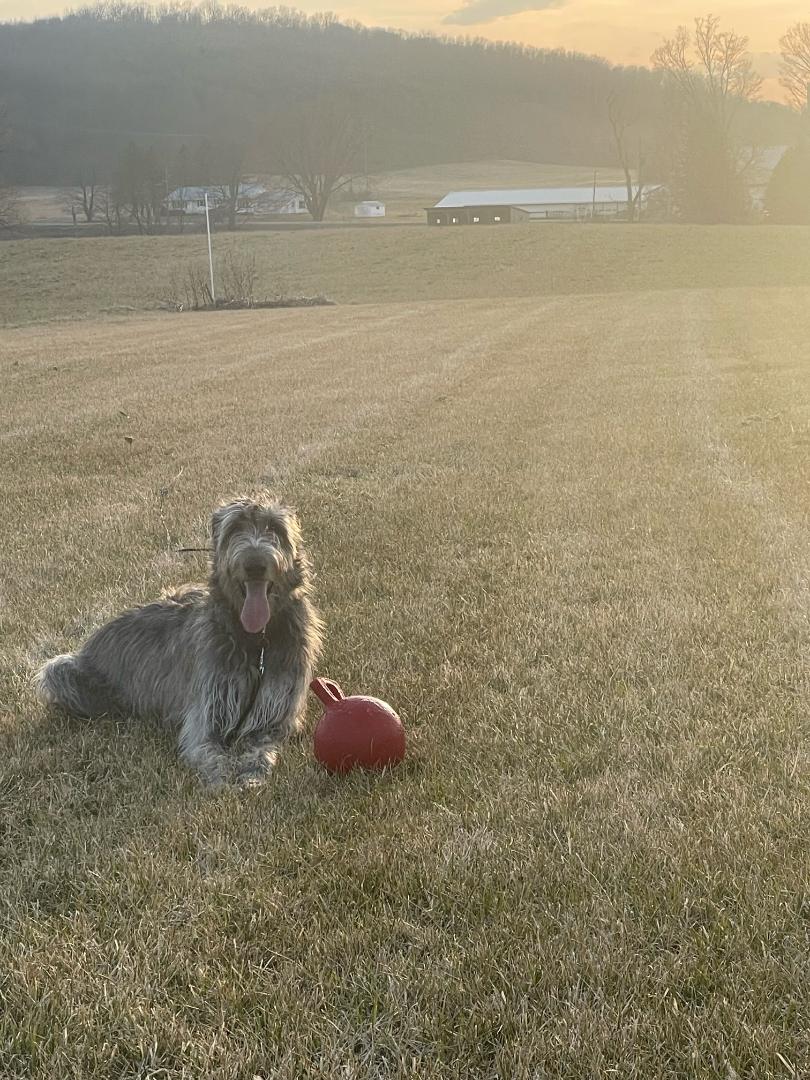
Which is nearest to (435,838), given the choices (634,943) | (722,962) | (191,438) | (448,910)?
(448,910)

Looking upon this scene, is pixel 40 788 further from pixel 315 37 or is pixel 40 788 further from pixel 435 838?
pixel 315 37

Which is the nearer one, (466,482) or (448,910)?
(448,910)

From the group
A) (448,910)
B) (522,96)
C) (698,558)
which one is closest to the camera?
(448,910)

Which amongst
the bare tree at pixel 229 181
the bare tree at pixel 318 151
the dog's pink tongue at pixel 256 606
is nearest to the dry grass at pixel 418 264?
the bare tree at pixel 229 181

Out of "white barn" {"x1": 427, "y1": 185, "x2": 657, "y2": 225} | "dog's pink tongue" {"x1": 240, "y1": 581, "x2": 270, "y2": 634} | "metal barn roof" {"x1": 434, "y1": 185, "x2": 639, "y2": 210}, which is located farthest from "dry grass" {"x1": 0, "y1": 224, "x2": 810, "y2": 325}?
"dog's pink tongue" {"x1": 240, "y1": 581, "x2": 270, "y2": 634}

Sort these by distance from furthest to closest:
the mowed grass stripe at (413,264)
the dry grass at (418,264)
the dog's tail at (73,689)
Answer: the dry grass at (418,264), the mowed grass stripe at (413,264), the dog's tail at (73,689)

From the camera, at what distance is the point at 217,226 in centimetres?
8581

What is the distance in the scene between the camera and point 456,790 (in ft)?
12.8

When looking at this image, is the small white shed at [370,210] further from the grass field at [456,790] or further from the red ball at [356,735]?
the red ball at [356,735]

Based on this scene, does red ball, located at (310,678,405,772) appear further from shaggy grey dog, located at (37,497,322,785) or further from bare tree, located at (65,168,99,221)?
bare tree, located at (65,168,99,221)

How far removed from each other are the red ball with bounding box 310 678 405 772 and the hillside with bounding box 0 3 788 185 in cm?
11163

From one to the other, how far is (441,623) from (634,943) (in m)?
2.99

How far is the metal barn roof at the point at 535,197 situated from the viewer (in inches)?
3920

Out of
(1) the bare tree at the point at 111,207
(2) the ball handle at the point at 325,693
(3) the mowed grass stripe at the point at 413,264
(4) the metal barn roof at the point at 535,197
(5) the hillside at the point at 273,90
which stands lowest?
(2) the ball handle at the point at 325,693
